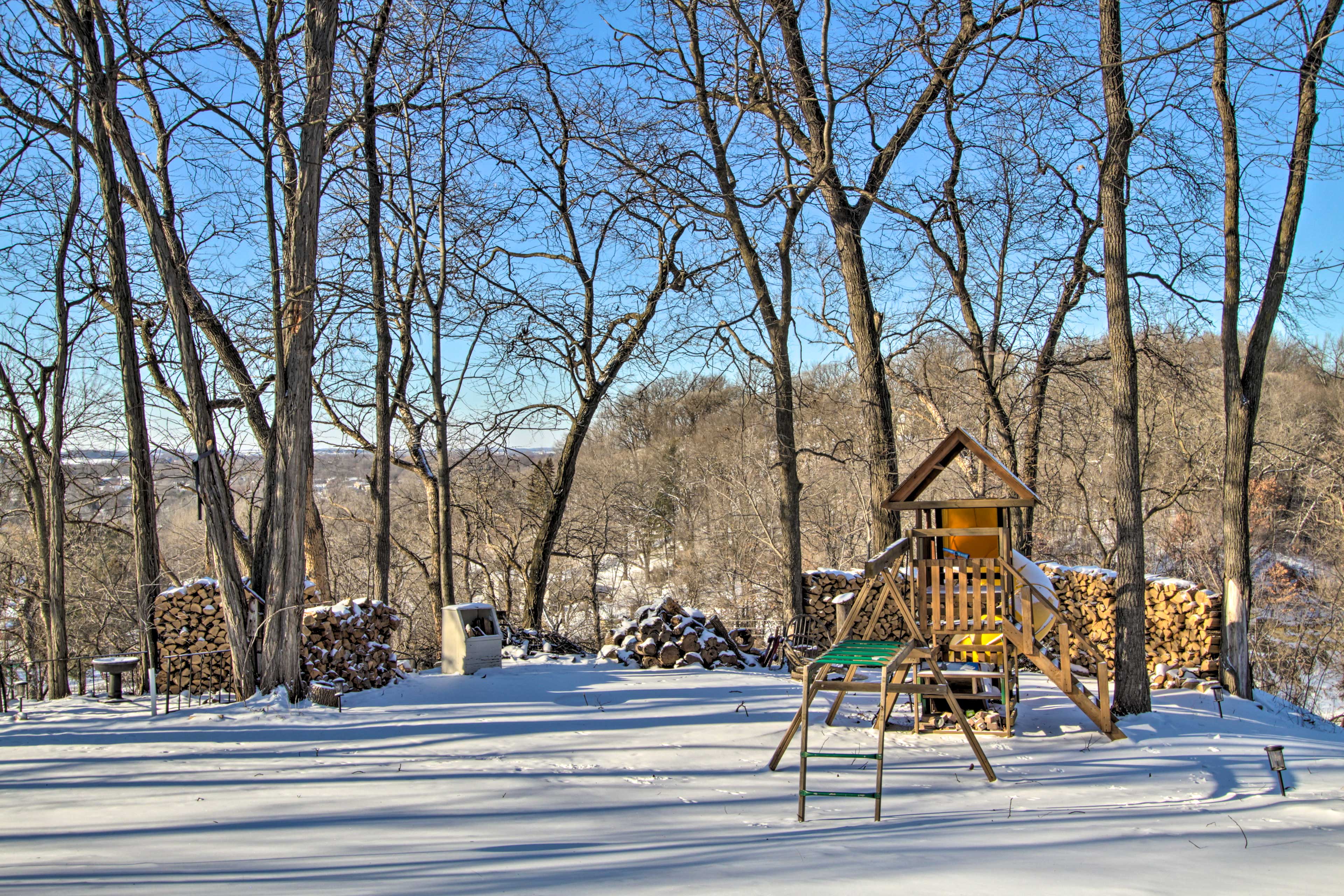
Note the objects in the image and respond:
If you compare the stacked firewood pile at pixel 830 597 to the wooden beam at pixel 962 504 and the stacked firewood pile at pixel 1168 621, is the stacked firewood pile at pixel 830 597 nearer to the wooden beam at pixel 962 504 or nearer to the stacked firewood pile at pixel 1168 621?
the stacked firewood pile at pixel 1168 621

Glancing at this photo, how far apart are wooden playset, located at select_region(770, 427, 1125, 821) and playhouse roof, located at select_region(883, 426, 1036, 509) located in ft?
0.04

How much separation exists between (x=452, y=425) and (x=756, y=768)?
1043 centimetres

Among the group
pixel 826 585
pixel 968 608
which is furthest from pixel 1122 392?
pixel 826 585

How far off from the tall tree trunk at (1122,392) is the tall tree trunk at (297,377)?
319 inches

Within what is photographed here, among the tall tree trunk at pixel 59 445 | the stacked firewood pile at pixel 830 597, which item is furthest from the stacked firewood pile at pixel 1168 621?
the tall tree trunk at pixel 59 445

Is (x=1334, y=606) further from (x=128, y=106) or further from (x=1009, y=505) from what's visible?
(x=128, y=106)

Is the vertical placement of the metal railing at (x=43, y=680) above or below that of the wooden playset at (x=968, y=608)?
below

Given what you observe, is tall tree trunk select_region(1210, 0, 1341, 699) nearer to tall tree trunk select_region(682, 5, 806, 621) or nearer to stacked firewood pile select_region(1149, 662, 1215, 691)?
stacked firewood pile select_region(1149, 662, 1215, 691)

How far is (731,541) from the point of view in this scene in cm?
3306

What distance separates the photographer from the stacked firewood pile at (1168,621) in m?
10.8

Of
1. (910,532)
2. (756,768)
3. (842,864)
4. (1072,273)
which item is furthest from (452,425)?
(842,864)

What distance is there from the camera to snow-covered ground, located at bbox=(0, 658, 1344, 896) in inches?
167

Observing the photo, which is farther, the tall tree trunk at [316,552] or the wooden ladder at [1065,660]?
the tall tree trunk at [316,552]

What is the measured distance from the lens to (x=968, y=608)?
824cm
